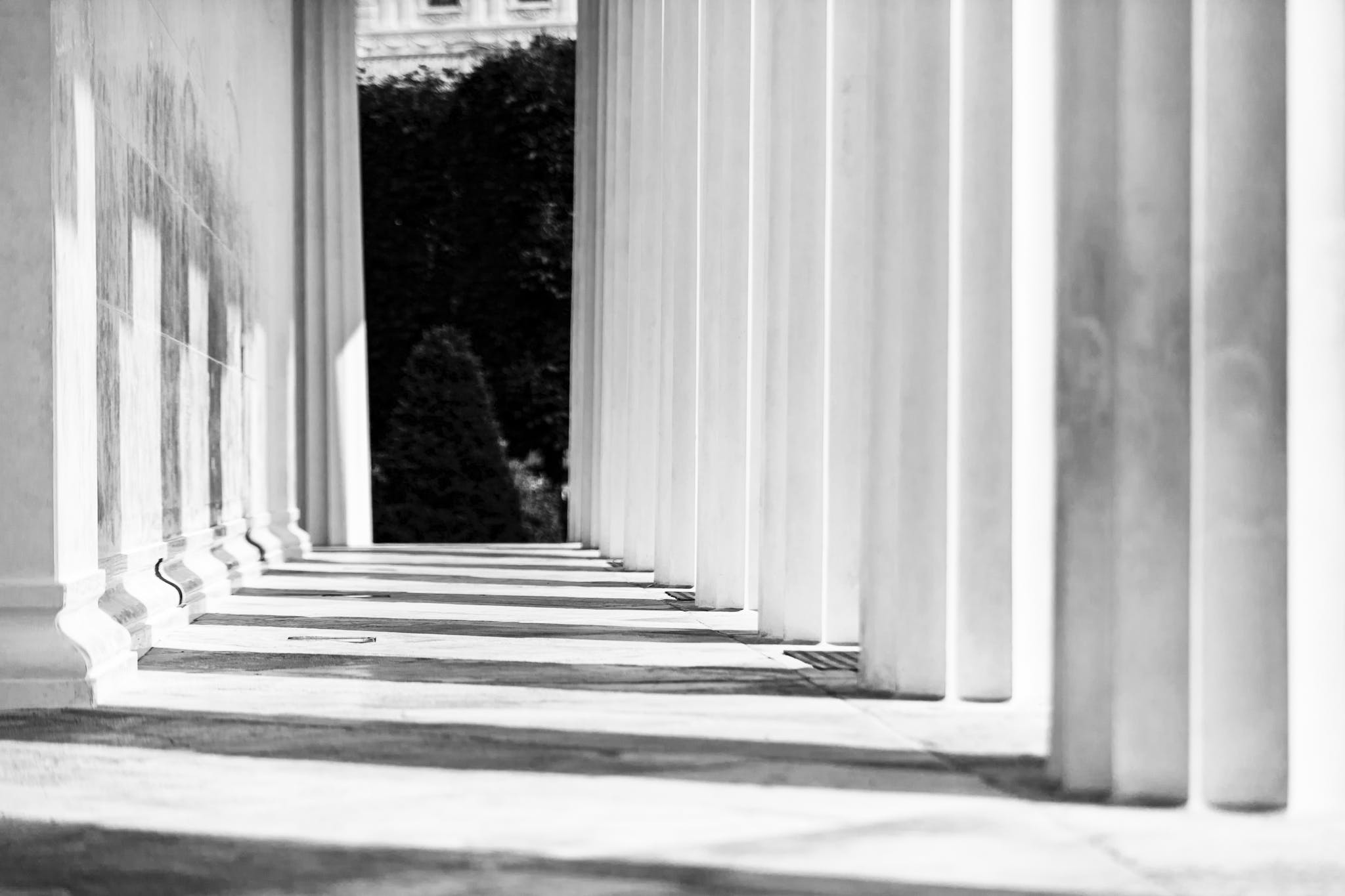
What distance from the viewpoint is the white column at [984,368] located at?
8.46 m

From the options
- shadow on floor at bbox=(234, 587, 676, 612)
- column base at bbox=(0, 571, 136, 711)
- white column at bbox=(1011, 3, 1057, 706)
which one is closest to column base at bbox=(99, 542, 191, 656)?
column base at bbox=(0, 571, 136, 711)

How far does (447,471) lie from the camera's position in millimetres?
35812

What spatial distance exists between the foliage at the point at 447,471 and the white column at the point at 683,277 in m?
17.3

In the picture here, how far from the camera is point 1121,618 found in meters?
5.93

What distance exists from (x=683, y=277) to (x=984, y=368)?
9057 mm

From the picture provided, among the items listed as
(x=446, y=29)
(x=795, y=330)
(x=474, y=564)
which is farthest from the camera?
(x=446, y=29)

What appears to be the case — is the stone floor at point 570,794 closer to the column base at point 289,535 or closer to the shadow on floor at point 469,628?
the shadow on floor at point 469,628

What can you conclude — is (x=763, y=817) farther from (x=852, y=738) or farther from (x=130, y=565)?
(x=130, y=565)

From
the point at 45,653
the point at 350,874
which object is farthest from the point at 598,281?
the point at 350,874

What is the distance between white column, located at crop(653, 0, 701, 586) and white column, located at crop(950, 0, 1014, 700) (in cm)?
793

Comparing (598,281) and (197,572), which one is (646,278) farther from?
(197,572)

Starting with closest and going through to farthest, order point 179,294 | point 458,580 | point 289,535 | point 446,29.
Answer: point 179,294, point 458,580, point 289,535, point 446,29

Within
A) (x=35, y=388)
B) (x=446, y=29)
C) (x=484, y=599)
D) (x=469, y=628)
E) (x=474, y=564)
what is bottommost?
(x=474, y=564)

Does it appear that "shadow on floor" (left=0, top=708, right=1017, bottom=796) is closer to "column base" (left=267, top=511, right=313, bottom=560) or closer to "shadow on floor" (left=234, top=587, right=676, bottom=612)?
"shadow on floor" (left=234, top=587, right=676, bottom=612)
